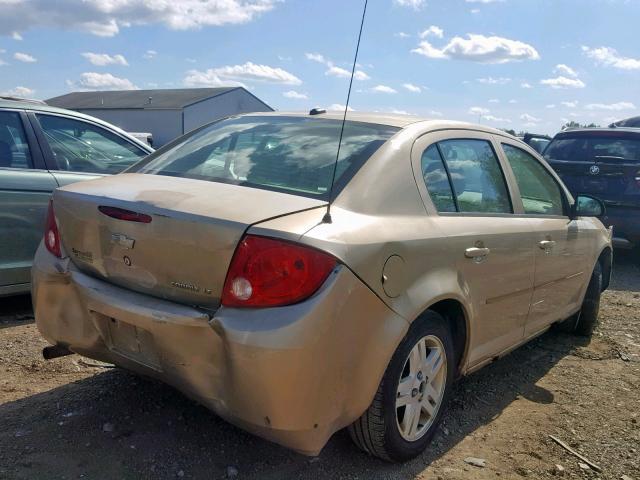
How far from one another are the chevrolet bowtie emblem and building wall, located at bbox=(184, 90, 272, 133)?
39.0 metres

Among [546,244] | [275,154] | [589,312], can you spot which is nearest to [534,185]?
[546,244]

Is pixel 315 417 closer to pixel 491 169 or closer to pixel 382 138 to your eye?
pixel 382 138

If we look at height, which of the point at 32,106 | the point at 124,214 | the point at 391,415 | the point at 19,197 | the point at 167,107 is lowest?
the point at 391,415

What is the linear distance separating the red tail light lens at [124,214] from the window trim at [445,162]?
1.24 meters

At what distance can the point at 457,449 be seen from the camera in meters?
3.01

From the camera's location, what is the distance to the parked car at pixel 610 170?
724cm

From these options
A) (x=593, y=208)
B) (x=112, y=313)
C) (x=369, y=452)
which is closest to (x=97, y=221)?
(x=112, y=313)

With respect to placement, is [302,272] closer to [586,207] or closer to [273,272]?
[273,272]

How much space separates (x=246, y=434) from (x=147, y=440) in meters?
0.47

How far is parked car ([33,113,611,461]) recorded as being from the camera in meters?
2.20

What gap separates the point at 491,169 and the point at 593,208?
1328 millimetres

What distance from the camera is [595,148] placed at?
7730 millimetres

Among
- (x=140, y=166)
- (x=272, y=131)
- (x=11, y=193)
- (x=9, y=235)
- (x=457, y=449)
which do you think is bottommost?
(x=457, y=449)

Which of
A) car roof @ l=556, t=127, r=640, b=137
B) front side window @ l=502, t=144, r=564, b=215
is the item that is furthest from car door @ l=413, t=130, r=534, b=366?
car roof @ l=556, t=127, r=640, b=137
